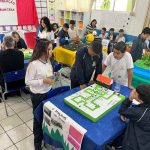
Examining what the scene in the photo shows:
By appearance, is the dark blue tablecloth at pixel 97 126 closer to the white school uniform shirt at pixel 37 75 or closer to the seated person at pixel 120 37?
the white school uniform shirt at pixel 37 75

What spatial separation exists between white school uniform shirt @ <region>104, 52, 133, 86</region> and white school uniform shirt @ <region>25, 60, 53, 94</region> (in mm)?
949

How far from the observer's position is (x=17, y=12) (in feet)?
13.8

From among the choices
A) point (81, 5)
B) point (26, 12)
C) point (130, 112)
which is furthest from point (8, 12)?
point (130, 112)

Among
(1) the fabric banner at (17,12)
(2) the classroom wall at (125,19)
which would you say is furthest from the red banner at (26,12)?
(2) the classroom wall at (125,19)

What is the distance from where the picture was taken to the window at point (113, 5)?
600 cm

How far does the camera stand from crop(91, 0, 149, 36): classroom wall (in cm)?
559

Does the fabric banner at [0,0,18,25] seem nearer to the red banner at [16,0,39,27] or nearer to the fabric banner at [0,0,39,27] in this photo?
the fabric banner at [0,0,39,27]

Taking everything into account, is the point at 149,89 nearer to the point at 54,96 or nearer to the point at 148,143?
the point at 148,143

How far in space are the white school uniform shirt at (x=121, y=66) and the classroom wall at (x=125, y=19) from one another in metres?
3.94

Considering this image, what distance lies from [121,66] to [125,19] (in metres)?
4.32

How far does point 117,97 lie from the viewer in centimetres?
186

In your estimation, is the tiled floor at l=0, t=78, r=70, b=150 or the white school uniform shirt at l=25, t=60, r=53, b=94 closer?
the white school uniform shirt at l=25, t=60, r=53, b=94

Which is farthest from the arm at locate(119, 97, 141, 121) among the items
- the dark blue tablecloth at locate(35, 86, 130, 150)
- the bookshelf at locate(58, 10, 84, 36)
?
the bookshelf at locate(58, 10, 84, 36)

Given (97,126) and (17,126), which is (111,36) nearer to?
(17,126)
